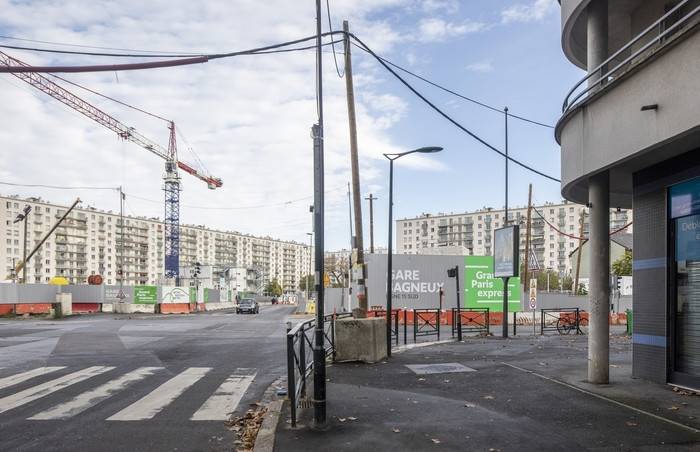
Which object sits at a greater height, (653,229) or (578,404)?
(653,229)

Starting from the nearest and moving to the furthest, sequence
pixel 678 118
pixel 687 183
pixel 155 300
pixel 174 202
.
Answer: pixel 678 118
pixel 687 183
pixel 155 300
pixel 174 202

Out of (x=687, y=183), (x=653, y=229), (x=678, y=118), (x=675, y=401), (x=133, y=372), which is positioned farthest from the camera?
(x=133, y=372)

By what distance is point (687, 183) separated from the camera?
852cm

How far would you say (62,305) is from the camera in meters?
39.5

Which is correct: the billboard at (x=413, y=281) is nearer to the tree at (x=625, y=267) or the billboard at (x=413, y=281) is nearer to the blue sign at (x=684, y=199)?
the blue sign at (x=684, y=199)

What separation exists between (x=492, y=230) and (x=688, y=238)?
156 metres

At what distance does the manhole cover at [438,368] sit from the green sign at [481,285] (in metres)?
25.1

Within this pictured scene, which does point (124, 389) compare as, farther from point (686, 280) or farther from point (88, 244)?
point (88, 244)

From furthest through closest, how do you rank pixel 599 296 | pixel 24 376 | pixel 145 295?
pixel 145 295 → pixel 24 376 → pixel 599 296

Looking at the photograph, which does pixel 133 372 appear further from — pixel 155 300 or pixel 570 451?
pixel 155 300

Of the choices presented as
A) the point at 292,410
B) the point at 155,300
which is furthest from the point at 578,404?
the point at 155,300

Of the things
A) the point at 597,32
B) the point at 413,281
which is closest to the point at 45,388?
the point at 597,32

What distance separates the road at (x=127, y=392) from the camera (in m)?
6.46

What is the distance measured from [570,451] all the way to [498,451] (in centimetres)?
75
